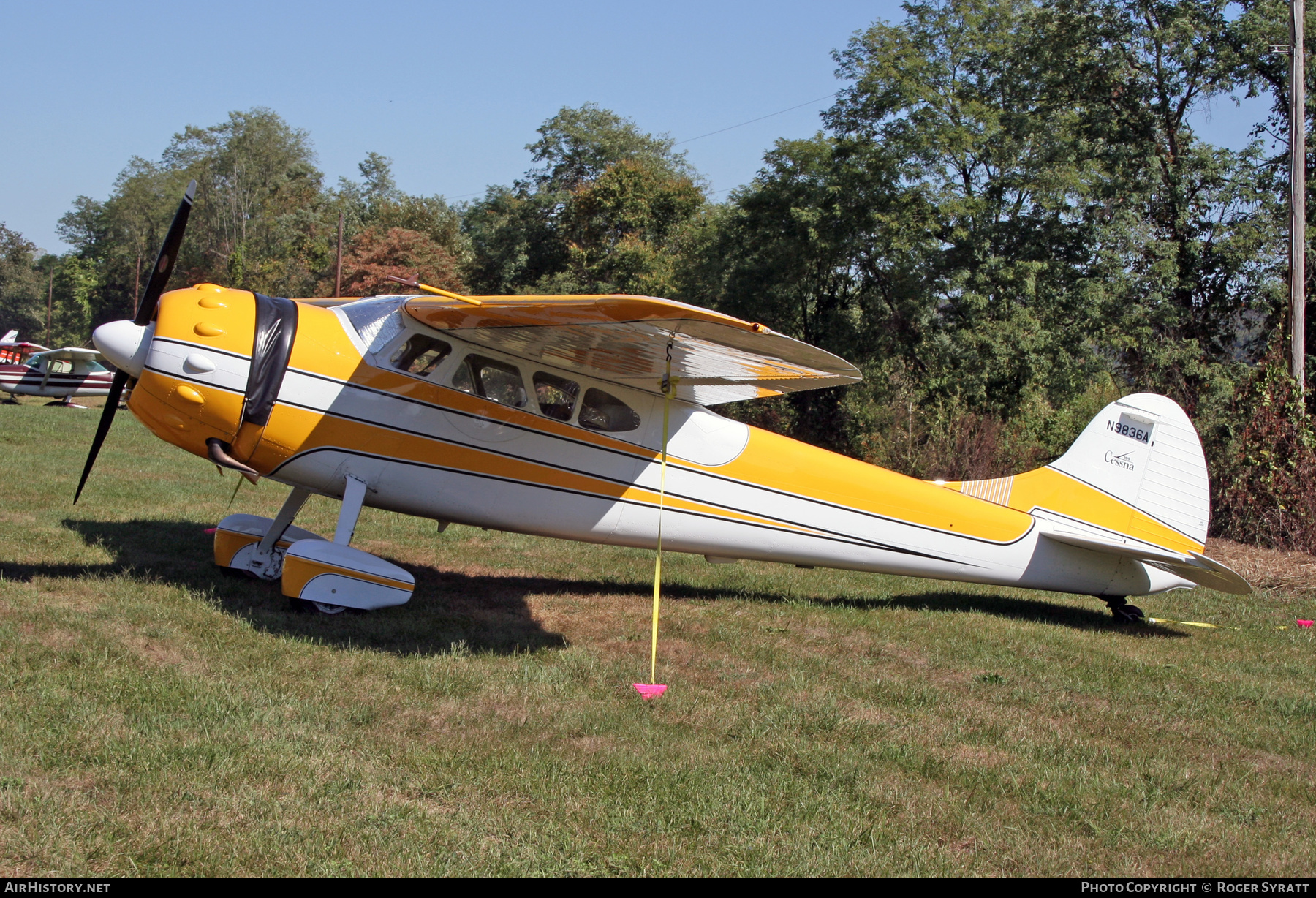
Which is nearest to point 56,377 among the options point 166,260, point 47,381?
point 47,381

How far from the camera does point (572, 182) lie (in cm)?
5544

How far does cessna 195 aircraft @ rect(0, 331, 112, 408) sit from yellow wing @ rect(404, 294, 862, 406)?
22.3 m

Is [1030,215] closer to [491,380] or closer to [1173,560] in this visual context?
[1173,560]

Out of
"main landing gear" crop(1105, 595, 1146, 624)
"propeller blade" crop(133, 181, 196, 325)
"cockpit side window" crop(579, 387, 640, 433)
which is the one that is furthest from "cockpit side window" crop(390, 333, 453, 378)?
"main landing gear" crop(1105, 595, 1146, 624)

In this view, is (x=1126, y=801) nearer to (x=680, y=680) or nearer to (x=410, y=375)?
(x=680, y=680)

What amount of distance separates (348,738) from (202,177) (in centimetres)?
7459

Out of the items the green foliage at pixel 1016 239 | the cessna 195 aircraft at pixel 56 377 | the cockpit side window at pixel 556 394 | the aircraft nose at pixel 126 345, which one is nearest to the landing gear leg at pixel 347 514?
the cockpit side window at pixel 556 394

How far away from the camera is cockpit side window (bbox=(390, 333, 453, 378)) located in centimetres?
714

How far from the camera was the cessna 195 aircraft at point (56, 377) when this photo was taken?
25.9m

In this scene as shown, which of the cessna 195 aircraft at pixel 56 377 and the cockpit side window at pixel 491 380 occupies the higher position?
the cockpit side window at pixel 491 380

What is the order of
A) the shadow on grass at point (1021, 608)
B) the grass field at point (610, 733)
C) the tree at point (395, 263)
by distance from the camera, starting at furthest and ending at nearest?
the tree at point (395, 263) < the shadow on grass at point (1021, 608) < the grass field at point (610, 733)

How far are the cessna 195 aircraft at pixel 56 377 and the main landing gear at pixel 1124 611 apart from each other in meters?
25.0

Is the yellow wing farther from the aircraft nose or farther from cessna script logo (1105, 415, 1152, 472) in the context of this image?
cessna script logo (1105, 415, 1152, 472)

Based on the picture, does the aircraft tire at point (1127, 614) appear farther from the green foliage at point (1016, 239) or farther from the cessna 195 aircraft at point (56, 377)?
the cessna 195 aircraft at point (56, 377)
